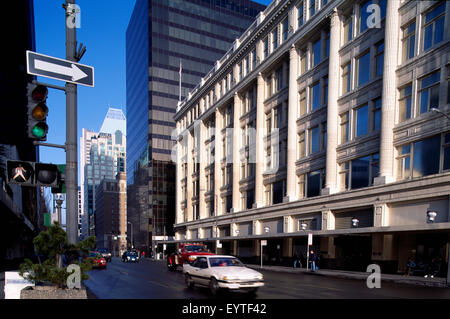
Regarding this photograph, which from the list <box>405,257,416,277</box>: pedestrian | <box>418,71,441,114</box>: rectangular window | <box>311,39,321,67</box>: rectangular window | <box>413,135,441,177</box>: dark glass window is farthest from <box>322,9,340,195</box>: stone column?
<box>405,257,416,277</box>: pedestrian

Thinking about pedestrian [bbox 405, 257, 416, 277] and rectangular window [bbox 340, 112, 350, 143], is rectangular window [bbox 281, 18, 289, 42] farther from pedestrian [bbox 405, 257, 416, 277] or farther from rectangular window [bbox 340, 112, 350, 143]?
pedestrian [bbox 405, 257, 416, 277]

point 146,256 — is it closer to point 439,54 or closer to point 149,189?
point 149,189

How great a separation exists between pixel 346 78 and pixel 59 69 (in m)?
26.3

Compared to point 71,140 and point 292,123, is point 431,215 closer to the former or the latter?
point 292,123

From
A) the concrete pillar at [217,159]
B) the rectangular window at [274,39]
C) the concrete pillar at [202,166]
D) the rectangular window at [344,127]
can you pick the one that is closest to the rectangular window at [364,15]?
the rectangular window at [344,127]

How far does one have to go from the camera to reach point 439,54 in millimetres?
20328

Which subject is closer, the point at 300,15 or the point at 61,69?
the point at 61,69

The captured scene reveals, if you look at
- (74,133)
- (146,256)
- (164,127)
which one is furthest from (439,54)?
(146,256)

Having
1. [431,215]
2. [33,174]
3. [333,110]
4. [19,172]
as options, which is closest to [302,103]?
[333,110]

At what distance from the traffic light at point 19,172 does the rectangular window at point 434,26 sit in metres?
23.4

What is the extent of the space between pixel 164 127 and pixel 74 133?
71290mm

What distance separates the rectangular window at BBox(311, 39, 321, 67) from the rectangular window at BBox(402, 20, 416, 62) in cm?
917

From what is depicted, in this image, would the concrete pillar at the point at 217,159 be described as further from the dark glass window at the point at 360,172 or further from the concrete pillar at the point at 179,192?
the dark glass window at the point at 360,172

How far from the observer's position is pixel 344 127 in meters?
28.0
